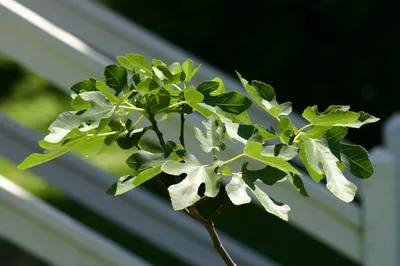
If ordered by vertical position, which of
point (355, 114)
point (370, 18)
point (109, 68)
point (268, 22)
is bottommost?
point (268, 22)

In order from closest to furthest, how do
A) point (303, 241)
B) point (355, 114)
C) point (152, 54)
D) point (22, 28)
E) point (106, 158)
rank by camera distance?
point (355, 114) → point (22, 28) → point (152, 54) → point (303, 241) → point (106, 158)

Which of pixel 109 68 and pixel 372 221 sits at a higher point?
pixel 109 68

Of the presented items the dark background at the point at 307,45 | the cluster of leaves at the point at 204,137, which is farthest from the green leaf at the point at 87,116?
the dark background at the point at 307,45

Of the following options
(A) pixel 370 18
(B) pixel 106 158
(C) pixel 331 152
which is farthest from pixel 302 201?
(B) pixel 106 158

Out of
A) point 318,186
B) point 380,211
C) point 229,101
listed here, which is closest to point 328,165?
point 229,101

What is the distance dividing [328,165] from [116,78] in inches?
13.1

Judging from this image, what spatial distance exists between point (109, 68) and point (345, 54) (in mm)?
3298

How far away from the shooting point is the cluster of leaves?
118cm

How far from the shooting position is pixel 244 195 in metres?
1.17

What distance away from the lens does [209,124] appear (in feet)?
4.09

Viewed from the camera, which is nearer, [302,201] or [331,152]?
[331,152]

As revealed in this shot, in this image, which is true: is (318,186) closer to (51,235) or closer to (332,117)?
(51,235)

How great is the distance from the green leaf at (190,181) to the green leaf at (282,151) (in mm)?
72

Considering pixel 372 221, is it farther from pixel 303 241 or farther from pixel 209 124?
pixel 303 241
